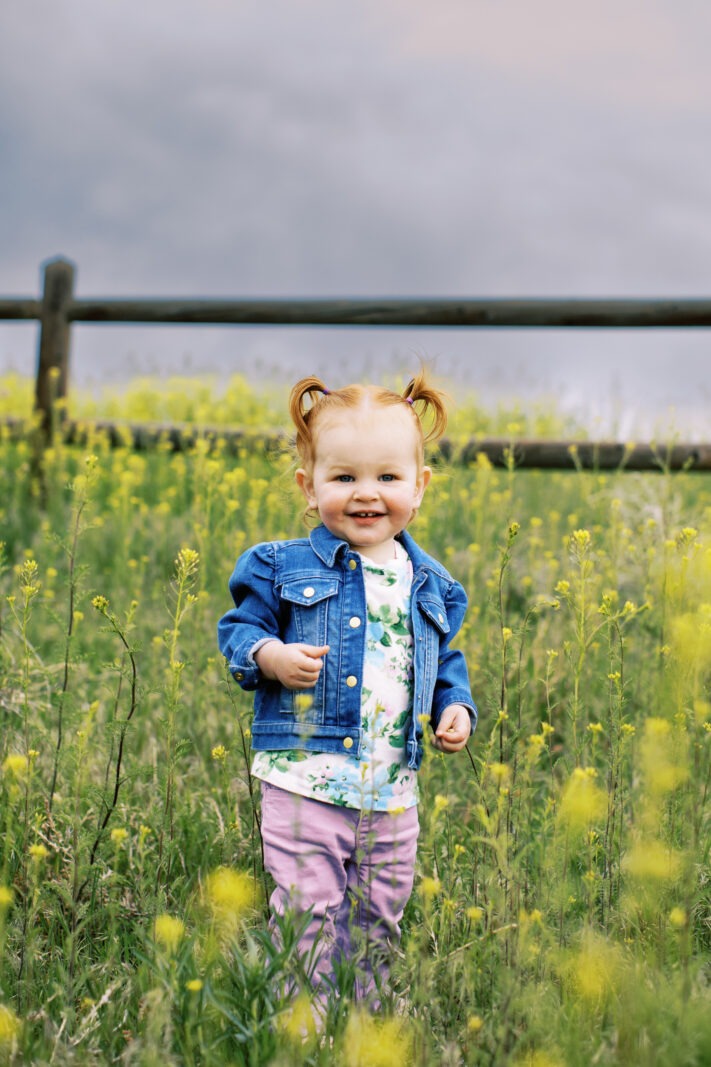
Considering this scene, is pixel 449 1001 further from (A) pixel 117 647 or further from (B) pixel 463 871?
(A) pixel 117 647

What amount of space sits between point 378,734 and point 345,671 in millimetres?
159

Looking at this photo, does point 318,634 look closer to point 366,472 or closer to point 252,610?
point 252,610

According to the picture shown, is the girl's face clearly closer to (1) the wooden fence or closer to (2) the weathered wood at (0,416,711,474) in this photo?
(2) the weathered wood at (0,416,711,474)

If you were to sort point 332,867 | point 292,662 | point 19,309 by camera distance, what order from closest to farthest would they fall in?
point 292,662 → point 332,867 → point 19,309

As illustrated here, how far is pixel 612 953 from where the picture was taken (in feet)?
6.36

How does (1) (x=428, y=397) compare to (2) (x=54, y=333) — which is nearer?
(1) (x=428, y=397)

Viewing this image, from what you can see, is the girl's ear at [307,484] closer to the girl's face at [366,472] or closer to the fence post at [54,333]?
the girl's face at [366,472]

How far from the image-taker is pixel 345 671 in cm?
229

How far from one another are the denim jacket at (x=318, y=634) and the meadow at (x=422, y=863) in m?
0.14

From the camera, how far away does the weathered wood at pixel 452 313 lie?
5973 millimetres

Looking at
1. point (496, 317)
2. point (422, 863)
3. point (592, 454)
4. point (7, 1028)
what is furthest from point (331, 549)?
point (496, 317)

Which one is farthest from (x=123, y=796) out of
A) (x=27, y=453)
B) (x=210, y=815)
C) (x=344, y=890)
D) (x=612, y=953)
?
(x=27, y=453)

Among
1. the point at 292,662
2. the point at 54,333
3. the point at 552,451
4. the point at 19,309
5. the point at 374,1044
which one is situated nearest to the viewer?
the point at 374,1044

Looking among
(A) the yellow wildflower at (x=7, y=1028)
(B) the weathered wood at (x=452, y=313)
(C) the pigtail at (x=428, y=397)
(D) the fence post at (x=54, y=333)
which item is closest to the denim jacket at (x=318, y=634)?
(C) the pigtail at (x=428, y=397)
